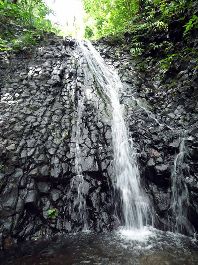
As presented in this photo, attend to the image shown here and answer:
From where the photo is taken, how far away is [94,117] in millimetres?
6164

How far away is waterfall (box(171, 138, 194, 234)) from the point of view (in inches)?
172

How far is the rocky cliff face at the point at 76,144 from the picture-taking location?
14.6 ft

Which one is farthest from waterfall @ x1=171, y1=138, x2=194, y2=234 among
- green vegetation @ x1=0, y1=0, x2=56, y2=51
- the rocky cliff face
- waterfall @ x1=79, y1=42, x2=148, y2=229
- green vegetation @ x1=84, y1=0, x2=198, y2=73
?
green vegetation @ x1=0, y1=0, x2=56, y2=51

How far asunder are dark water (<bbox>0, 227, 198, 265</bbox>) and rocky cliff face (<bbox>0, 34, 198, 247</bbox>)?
1.11ft

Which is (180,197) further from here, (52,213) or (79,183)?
(52,213)

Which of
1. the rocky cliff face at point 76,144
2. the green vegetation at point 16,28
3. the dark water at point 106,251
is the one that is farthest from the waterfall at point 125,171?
the green vegetation at point 16,28

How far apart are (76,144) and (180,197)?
2.35 metres

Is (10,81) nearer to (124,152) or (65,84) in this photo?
(65,84)

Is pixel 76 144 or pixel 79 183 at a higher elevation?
pixel 76 144

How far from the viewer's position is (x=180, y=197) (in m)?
4.65

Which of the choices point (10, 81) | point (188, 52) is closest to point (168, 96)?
point (188, 52)

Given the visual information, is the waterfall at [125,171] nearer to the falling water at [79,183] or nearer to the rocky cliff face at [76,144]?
the rocky cliff face at [76,144]

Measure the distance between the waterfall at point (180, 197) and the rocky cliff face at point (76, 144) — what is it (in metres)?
0.04

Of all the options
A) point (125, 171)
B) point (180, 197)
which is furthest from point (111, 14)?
point (180, 197)
